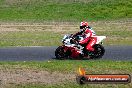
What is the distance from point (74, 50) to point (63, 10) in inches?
976

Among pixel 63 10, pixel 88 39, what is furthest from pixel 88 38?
pixel 63 10

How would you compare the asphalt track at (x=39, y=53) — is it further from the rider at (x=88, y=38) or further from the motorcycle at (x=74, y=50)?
the rider at (x=88, y=38)

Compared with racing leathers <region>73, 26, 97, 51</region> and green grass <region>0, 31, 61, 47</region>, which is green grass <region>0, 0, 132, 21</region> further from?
racing leathers <region>73, 26, 97, 51</region>

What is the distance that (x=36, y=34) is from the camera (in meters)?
32.1

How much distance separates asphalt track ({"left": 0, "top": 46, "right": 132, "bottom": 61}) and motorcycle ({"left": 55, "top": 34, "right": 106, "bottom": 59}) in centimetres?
43

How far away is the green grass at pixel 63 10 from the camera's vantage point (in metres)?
43.5

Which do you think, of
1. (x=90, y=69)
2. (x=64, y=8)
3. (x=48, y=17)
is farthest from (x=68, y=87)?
(x=64, y=8)

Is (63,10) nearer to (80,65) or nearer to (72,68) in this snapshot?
(80,65)

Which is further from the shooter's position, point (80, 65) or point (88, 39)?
point (88, 39)

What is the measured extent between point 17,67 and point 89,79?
5253mm

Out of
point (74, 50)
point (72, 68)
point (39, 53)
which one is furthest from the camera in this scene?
point (39, 53)

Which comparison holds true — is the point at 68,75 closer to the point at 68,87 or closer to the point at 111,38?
the point at 68,87

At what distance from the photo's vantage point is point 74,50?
71.7 ft

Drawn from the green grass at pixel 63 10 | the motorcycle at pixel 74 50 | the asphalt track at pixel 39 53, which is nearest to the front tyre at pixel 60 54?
the motorcycle at pixel 74 50
